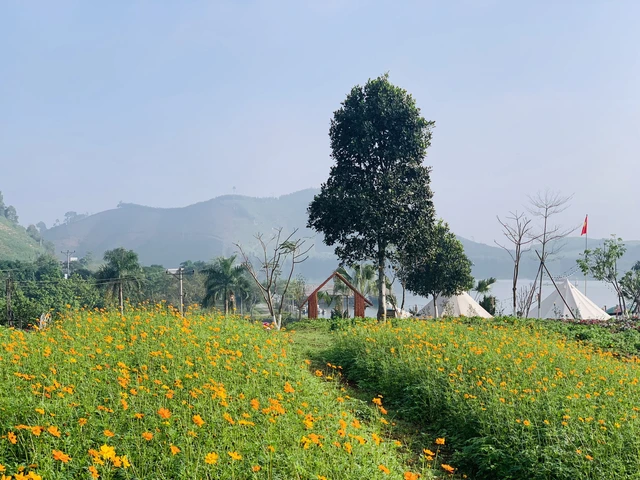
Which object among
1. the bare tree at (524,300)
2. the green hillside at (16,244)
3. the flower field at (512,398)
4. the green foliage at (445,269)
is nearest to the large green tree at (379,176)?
the green foliage at (445,269)

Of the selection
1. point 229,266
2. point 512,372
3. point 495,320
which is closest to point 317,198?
point 495,320

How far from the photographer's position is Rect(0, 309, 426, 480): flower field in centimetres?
371

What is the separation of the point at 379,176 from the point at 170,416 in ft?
52.0

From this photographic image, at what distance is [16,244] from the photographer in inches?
4724

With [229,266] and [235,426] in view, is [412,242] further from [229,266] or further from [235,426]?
[229,266]

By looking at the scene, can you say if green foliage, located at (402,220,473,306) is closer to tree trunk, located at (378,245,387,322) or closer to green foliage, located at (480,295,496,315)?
green foliage, located at (480,295,496,315)

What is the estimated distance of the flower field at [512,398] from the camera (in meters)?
4.85

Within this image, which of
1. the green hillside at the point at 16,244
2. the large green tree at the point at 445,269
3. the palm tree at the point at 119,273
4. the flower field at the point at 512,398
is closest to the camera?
the flower field at the point at 512,398

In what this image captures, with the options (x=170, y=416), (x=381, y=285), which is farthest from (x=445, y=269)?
(x=170, y=416)

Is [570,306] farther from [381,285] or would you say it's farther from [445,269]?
[381,285]

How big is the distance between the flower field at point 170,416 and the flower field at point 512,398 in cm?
105

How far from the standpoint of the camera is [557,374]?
23.2ft

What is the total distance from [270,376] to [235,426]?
174 cm

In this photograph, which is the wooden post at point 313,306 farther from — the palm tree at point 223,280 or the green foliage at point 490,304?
the palm tree at point 223,280
